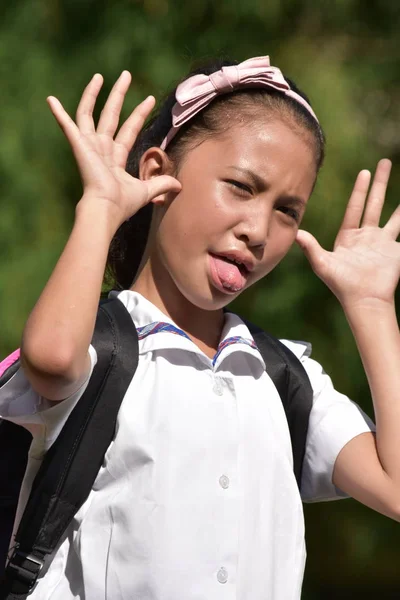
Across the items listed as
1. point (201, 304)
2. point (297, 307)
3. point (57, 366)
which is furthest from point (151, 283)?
point (297, 307)

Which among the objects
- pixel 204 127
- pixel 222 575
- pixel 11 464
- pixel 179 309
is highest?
pixel 204 127

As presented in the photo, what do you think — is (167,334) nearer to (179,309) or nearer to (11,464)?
(179,309)

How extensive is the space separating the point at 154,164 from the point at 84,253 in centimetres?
46

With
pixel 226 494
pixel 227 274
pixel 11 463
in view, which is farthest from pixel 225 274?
pixel 11 463

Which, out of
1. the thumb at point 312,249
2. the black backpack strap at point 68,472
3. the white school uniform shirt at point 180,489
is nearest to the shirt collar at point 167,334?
the white school uniform shirt at point 180,489

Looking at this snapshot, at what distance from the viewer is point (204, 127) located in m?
1.93

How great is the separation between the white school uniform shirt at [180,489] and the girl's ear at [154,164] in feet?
0.97

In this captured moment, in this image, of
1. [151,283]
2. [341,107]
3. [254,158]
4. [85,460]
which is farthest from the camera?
[341,107]

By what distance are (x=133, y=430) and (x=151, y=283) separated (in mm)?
384

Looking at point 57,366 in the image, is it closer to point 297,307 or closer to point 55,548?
point 55,548

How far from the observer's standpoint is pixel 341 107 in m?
3.31

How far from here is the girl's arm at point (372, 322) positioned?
1870 mm

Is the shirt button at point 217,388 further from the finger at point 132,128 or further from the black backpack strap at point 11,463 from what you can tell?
the finger at point 132,128

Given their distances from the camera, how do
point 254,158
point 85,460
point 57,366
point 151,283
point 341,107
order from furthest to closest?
point 341,107
point 151,283
point 254,158
point 85,460
point 57,366
